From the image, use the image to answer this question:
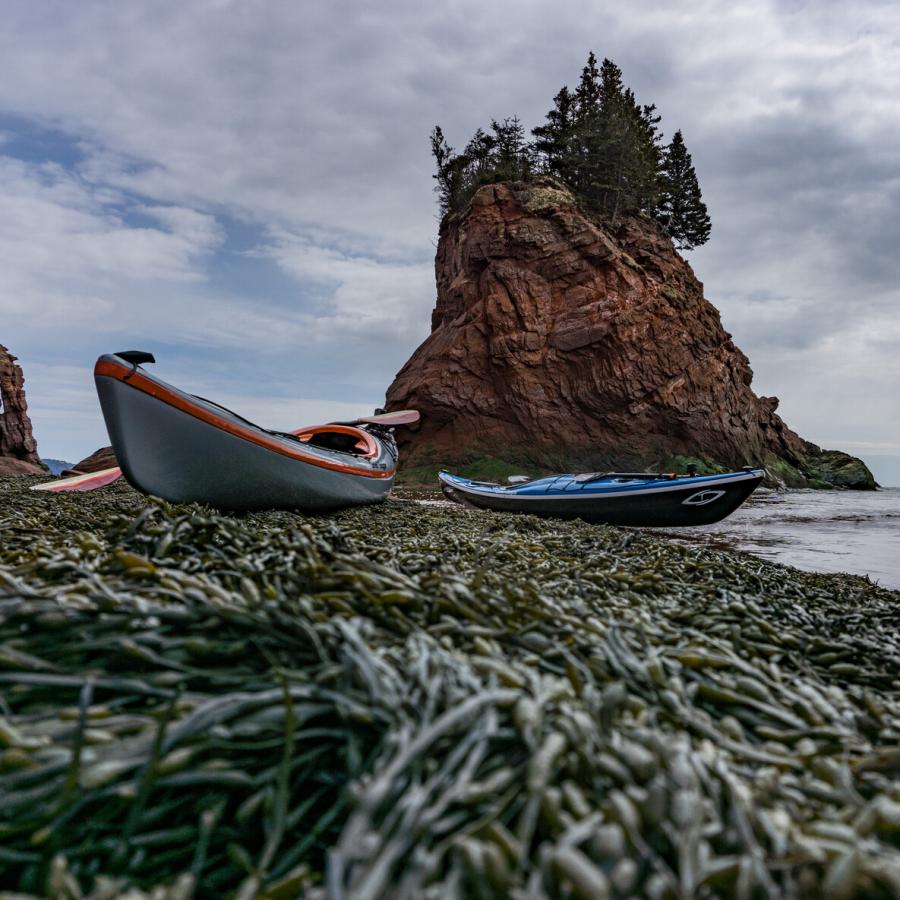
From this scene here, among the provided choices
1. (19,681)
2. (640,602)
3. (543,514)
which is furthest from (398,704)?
(543,514)

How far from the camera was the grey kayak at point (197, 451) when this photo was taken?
5293 millimetres

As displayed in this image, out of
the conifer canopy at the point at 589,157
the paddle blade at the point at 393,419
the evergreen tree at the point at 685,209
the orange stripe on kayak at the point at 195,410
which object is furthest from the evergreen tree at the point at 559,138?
the orange stripe on kayak at the point at 195,410

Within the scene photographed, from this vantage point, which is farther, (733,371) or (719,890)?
(733,371)

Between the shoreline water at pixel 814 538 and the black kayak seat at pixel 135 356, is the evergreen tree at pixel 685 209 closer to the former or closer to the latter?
the shoreline water at pixel 814 538

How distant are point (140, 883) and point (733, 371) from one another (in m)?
30.8

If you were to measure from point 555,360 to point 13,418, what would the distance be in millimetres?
31051

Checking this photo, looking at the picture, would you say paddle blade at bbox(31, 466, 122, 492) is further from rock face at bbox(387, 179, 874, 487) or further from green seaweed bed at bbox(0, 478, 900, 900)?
rock face at bbox(387, 179, 874, 487)

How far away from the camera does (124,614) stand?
1.74m

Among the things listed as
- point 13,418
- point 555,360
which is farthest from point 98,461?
point 555,360

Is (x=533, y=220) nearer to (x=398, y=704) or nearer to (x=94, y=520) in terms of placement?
(x=94, y=520)

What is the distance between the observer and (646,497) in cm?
977

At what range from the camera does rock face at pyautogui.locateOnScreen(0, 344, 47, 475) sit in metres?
32.8

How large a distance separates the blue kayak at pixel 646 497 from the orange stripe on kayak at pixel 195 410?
5.05 metres

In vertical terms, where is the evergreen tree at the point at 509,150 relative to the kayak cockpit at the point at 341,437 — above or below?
above
